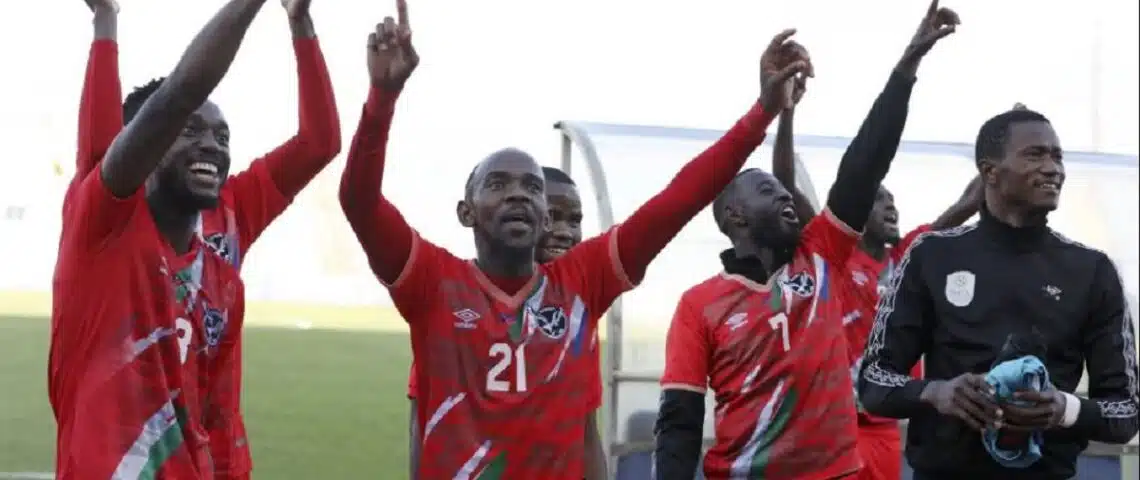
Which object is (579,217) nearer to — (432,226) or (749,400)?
(749,400)

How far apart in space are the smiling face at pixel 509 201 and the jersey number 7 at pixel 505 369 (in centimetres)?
31

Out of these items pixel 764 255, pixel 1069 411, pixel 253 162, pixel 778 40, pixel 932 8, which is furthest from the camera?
pixel 764 255

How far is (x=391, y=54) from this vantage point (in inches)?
165

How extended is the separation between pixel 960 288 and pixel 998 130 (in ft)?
1.65

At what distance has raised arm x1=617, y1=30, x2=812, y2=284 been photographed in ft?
15.3

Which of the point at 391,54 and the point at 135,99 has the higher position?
the point at 391,54

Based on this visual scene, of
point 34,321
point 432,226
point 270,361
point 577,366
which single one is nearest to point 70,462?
point 577,366

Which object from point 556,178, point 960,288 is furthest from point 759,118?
point 556,178

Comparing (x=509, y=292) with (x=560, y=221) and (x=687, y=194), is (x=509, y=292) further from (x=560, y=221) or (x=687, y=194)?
(x=560, y=221)

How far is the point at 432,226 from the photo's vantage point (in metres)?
13.3

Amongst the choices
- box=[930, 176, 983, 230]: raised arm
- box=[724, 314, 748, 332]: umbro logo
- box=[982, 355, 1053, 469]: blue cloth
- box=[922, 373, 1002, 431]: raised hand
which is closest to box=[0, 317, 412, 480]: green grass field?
box=[930, 176, 983, 230]: raised arm

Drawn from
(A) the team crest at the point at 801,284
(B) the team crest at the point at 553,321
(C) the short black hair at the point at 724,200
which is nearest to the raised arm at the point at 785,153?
(C) the short black hair at the point at 724,200

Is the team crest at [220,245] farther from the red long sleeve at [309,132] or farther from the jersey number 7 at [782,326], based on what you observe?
the jersey number 7 at [782,326]

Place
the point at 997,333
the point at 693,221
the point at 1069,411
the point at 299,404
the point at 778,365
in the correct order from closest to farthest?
the point at 1069,411, the point at 997,333, the point at 778,365, the point at 693,221, the point at 299,404
